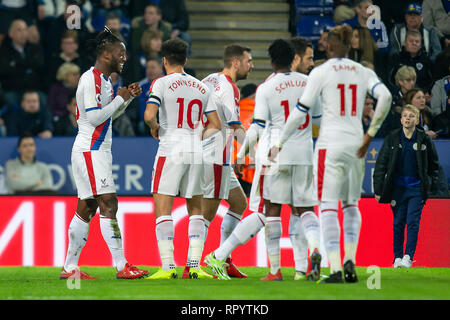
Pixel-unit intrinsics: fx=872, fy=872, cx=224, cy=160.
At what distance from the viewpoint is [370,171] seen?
1198cm

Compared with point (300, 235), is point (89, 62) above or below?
above

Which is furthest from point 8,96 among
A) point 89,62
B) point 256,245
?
point 256,245

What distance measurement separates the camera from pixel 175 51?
8.03 m

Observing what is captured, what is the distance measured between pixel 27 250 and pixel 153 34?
4.44 m

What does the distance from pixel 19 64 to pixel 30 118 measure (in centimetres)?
119

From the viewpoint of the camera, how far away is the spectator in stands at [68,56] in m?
13.7

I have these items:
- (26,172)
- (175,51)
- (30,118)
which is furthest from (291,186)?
(30,118)

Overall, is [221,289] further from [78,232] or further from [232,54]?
[232,54]

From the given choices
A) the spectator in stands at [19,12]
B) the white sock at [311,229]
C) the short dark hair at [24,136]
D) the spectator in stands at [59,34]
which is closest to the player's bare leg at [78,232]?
the white sock at [311,229]

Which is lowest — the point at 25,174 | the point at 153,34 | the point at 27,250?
the point at 27,250

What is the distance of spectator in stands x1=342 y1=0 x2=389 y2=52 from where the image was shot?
46.4 ft

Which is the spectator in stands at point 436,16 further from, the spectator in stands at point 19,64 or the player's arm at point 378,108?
the player's arm at point 378,108

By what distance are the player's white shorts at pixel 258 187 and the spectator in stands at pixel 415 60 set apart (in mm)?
6162
